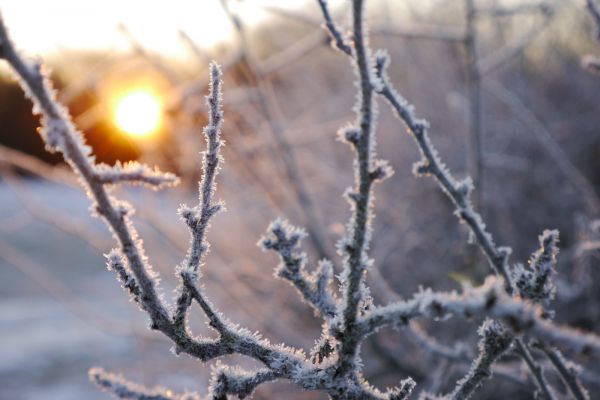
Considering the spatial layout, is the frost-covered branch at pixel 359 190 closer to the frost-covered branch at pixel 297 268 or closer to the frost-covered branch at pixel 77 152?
the frost-covered branch at pixel 297 268

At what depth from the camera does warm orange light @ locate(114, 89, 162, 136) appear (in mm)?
2074

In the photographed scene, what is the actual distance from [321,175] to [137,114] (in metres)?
2.06

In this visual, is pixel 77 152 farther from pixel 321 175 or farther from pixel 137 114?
pixel 321 175

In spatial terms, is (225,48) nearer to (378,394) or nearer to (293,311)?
(293,311)

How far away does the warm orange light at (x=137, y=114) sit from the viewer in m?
2.07

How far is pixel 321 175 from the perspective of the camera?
4.04 meters

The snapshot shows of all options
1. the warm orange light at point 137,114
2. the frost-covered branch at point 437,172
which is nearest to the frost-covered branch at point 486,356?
the frost-covered branch at point 437,172

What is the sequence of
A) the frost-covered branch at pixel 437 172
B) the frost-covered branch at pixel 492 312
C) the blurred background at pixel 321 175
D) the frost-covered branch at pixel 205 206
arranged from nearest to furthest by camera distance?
the frost-covered branch at pixel 492 312
the frost-covered branch at pixel 205 206
the frost-covered branch at pixel 437 172
the blurred background at pixel 321 175

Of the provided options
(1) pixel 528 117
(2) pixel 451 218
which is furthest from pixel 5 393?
(1) pixel 528 117

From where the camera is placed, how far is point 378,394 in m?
0.72

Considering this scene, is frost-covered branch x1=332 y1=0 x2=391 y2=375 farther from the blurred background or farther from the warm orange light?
the warm orange light

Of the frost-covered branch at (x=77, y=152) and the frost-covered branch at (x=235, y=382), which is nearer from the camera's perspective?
the frost-covered branch at (x=77, y=152)

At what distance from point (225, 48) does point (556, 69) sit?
379 centimetres

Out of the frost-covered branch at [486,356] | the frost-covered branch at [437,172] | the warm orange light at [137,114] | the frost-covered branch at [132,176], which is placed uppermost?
the warm orange light at [137,114]
